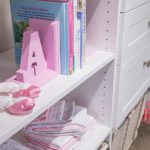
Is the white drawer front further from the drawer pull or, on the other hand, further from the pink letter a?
the pink letter a

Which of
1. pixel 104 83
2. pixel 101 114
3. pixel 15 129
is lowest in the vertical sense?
pixel 101 114

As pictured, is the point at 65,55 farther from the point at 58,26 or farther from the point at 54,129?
→ the point at 54,129

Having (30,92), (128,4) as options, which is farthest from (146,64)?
(30,92)

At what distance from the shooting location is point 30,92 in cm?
61

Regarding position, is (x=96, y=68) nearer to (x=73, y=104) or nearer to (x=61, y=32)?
(x=61, y=32)

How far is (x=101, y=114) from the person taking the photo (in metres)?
1.05

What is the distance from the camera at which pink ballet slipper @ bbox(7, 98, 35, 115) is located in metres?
0.55

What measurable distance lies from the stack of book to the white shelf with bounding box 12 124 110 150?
0.33m

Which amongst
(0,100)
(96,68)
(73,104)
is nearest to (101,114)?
(73,104)

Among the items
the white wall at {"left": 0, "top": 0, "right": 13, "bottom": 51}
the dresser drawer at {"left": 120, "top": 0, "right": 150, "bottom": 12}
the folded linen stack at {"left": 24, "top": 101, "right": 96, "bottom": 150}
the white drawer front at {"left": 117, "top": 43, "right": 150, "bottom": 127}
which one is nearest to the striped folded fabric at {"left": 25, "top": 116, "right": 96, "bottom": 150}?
the folded linen stack at {"left": 24, "top": 101, "right": 96, "bottom": 150}

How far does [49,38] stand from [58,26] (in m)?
0.04

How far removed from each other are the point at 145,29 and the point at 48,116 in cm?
61

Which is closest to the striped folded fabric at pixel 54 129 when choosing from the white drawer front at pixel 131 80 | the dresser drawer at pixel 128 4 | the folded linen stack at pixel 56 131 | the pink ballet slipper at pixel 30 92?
the folded linen stack at pixel 56 131

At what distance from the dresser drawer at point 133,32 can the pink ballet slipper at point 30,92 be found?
434 mm
